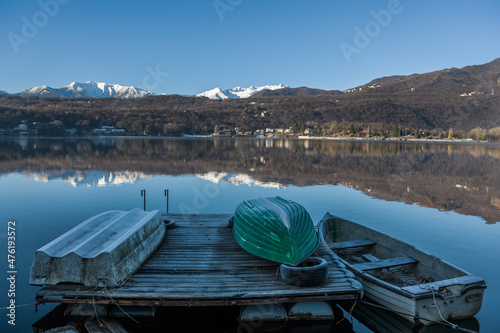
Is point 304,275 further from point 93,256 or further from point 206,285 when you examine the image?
→ point 93,256

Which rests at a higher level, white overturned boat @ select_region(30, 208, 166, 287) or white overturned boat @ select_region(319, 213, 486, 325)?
white overturned boat @ select_region(30, 208, 166, 287)

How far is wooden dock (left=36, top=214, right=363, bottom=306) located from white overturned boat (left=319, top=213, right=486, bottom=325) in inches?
35.0

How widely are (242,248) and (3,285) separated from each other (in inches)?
269

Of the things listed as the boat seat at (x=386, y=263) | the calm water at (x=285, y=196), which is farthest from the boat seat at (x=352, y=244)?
the calm water at (x=285, y=196)

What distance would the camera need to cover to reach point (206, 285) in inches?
300

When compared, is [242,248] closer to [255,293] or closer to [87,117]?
[255,293]

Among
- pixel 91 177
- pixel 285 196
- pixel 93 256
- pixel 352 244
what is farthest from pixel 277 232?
pixel 91 177

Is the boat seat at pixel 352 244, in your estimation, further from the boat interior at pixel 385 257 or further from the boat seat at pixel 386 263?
the boat seat at pixel 386 263

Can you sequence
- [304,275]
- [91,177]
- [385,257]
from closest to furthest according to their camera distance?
[304,275] → [385,257] → [91,177]

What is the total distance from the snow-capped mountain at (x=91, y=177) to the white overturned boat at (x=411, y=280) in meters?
20.0

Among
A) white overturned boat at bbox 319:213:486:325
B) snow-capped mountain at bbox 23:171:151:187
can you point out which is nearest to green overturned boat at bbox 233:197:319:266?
white overturned boat at bbox 319:213:486:325

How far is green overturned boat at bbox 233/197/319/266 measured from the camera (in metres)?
8.55

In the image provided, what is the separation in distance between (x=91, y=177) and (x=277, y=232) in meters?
24.4

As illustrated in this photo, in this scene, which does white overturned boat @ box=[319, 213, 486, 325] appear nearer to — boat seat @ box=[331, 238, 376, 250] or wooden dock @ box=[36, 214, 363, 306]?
boat seat @ box=[331, 238, 376, 250]
